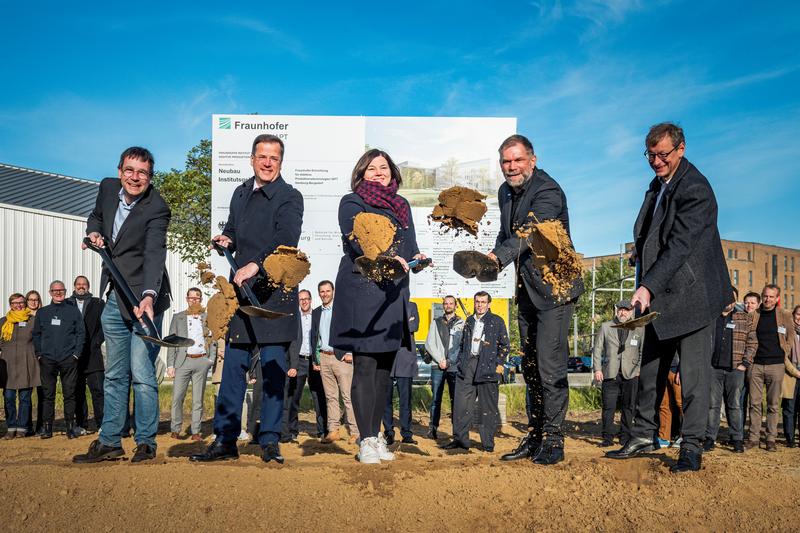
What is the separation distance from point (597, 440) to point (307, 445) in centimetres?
477

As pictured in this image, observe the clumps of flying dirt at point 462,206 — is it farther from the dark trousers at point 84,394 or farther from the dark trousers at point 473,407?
the dark trousers at point 84,394

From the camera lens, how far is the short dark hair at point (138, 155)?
5.05 meters

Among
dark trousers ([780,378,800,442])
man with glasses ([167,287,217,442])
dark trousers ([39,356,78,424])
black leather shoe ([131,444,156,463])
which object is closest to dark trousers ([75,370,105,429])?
dark trousers ([39,356,78,424])

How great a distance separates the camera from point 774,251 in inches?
4151

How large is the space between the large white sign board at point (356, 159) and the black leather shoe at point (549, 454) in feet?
21.3

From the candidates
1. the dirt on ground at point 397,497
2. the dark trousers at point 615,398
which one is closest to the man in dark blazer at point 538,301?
the dirt on ground at point 397,497

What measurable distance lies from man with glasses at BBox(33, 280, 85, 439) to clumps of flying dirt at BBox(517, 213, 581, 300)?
802cm

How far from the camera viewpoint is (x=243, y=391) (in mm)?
5055

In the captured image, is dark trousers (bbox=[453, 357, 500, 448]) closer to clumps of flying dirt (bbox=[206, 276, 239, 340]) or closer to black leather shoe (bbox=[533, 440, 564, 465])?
black leather shoe (bbox=[533, 440, 564, 465])

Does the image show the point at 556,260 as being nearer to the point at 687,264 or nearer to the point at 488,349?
the point at 687,264

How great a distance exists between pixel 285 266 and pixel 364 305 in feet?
2.12

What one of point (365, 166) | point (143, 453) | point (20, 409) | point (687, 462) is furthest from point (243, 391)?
point (20, 409)

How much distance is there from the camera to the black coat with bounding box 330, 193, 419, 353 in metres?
4.79

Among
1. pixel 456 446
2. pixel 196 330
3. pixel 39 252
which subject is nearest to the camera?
pixel 456 446
